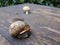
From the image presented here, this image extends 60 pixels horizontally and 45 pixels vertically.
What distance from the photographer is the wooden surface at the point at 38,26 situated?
998mm

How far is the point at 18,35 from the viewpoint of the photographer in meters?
1.05

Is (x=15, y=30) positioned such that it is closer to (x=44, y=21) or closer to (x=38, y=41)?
(x=38, y=41)

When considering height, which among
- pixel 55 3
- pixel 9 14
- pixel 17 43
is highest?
pixel 17 43

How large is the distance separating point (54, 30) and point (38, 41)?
17 cm

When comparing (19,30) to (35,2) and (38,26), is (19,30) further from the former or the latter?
(35,2)

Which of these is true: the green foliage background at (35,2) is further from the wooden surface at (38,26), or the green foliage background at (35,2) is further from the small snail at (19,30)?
the small snail at (19,30)

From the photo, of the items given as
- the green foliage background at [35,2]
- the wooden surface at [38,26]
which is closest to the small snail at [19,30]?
the wooden surface at [38,26]

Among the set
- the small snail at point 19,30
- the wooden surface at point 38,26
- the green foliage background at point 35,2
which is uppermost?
the small snail at point 19,30

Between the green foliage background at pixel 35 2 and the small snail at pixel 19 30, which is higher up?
the small snail at pixel 19 30

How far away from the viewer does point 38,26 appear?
1.20m

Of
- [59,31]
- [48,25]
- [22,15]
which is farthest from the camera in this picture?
[22,15]

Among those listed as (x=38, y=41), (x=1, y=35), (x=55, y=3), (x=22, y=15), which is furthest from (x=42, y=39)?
(x=55, y=3)

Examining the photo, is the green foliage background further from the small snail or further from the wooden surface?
the small snail

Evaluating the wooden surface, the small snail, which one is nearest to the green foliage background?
the wooden surface
